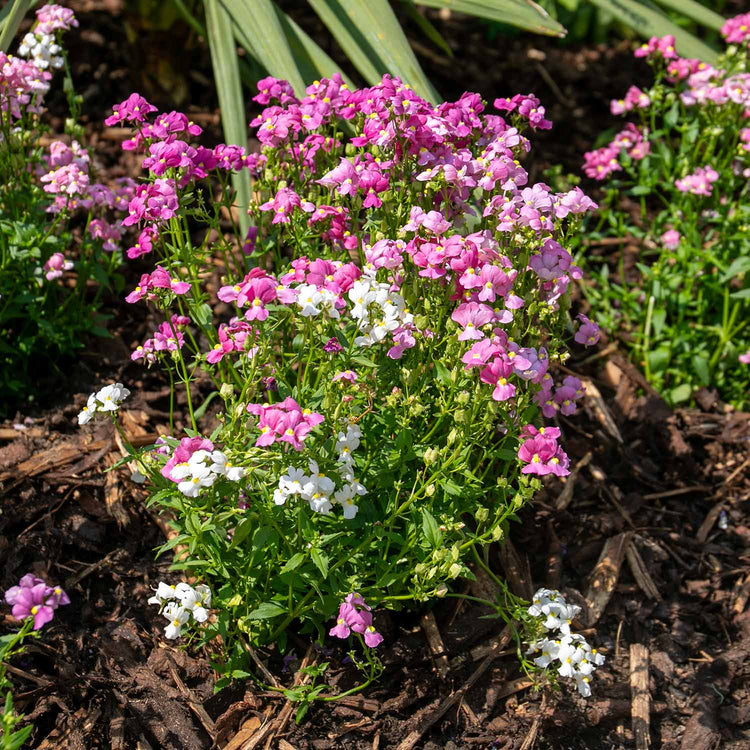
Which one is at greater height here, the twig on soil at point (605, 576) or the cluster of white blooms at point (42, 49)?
the cluster of white blooms at point (42, 49)

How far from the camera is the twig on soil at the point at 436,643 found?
3102 mm

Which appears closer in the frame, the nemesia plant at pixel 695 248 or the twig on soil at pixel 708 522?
the twig on soil at pixel 708 522

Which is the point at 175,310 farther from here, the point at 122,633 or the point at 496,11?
the point at 496,11

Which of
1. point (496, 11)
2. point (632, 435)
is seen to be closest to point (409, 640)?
point (632, 435)

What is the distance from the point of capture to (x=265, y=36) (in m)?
3.79

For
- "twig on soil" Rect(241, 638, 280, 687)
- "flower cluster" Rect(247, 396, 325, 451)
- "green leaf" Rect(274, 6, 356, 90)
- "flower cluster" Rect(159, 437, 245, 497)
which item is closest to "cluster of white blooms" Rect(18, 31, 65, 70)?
"green leaf" Rect(274, 6, 356, 90)

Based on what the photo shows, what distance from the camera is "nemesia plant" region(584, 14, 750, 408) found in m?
4.18

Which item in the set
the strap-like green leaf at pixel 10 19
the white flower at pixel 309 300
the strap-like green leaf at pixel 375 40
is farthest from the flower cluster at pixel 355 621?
the strap-like green leaf at pixel 10 19

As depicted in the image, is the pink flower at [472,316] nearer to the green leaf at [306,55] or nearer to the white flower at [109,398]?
the white flower at [109,398]

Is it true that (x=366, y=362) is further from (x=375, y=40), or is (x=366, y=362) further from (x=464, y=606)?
(x=375, y=40)

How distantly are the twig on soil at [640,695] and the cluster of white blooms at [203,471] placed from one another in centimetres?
165

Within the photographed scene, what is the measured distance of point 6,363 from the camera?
373 centimetres

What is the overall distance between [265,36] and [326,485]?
A: 2187mm

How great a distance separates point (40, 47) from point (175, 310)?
1150 mm
